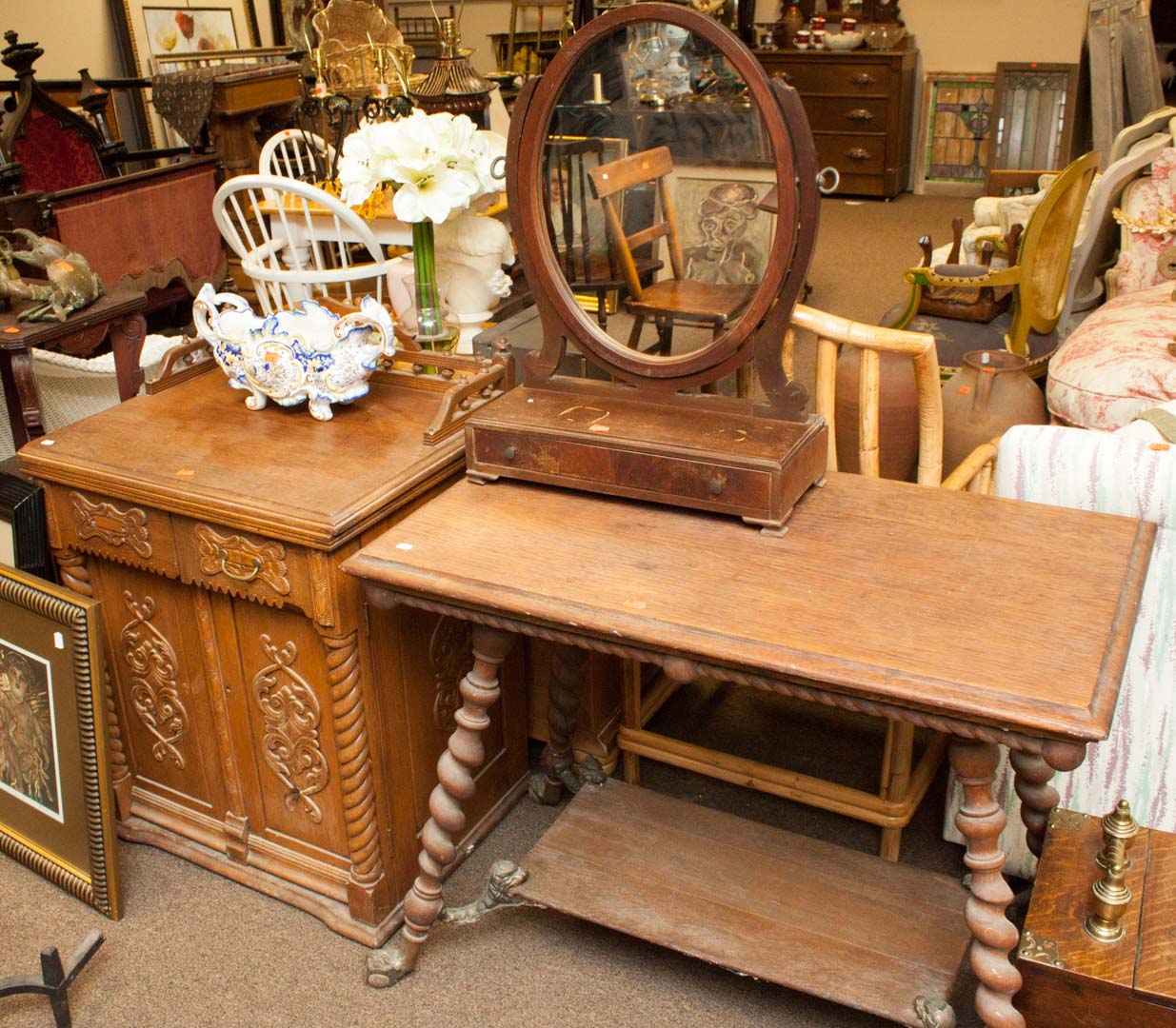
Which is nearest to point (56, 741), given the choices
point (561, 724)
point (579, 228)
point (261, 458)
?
point (261, 458)

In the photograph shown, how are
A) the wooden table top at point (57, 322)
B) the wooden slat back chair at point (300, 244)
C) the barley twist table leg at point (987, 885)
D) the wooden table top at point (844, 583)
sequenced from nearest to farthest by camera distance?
1. the wooden table top at point (844, 583)
2. the barley twist table leg at point (987, 885)
3. the wooden table top at point (57, 322)
4. the wooden slat back chair at point (300, 244)

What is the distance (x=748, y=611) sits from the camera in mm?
1481

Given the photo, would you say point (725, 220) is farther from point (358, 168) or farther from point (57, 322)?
point (57, 322)

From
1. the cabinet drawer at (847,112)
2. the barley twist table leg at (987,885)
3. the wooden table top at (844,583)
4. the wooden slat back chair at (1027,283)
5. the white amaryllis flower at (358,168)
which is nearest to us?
the wooden table top at (844,583)

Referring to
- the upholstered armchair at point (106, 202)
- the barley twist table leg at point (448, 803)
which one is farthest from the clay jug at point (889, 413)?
the upholstered armchair at point (106, 202)

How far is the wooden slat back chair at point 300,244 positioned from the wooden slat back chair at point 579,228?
851 mm

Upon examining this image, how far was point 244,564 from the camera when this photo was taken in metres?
1.84

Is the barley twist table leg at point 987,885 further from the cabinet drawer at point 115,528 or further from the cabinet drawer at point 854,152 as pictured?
the cabinet drawer at point 854,152

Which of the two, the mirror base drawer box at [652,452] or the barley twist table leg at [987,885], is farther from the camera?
the mirror base drawer box at [652,452]

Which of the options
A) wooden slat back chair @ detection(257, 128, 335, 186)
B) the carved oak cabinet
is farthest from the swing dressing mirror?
wooden slat back chair @ detection(257, 128, 335, 186)

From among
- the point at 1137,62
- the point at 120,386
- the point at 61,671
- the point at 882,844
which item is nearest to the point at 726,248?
the point at 882,844

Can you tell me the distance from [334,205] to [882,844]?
6.33ft

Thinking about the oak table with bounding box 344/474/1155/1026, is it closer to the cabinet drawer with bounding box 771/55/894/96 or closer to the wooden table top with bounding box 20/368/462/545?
the wooden table top with bounding box 20/368/462/545

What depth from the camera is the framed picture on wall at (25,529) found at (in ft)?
7.18
